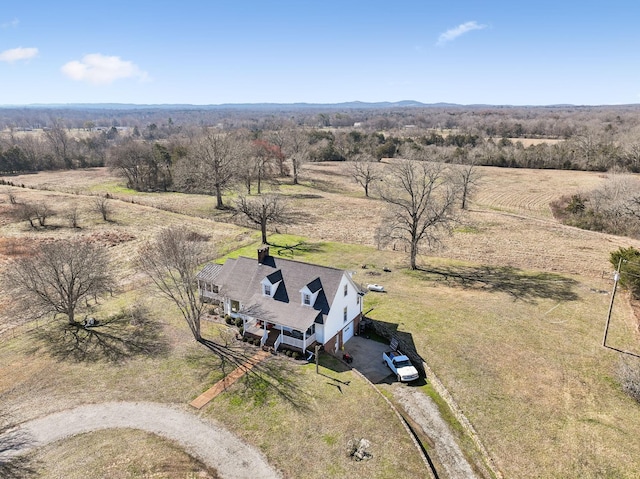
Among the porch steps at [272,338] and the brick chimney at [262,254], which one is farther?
the brick chimney at [262,254]

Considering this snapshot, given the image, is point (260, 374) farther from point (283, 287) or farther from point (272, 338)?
point (283, 287)

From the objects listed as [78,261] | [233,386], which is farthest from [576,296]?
[78,261]

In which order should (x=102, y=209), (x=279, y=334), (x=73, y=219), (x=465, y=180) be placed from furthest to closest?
(x=465, y=180) < (x=102, y=209) < (x=73, y=219) < (x=279, y=334)

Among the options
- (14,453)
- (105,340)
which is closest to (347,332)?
(105,340)

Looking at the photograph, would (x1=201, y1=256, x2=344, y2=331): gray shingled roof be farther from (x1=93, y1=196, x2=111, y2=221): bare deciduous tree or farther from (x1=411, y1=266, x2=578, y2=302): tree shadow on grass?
(x1=93, y1=196, x2=111, y2=221): bare deciduous tree

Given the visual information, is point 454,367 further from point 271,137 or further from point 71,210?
point 271,137

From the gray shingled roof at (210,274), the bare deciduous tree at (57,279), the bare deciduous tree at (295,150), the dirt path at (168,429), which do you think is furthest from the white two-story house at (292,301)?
the bare deciduous tree at (295,150)

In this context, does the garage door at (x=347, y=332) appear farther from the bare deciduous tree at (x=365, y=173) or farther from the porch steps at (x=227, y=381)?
the bare deciduous tree at (x=365, y=173)
